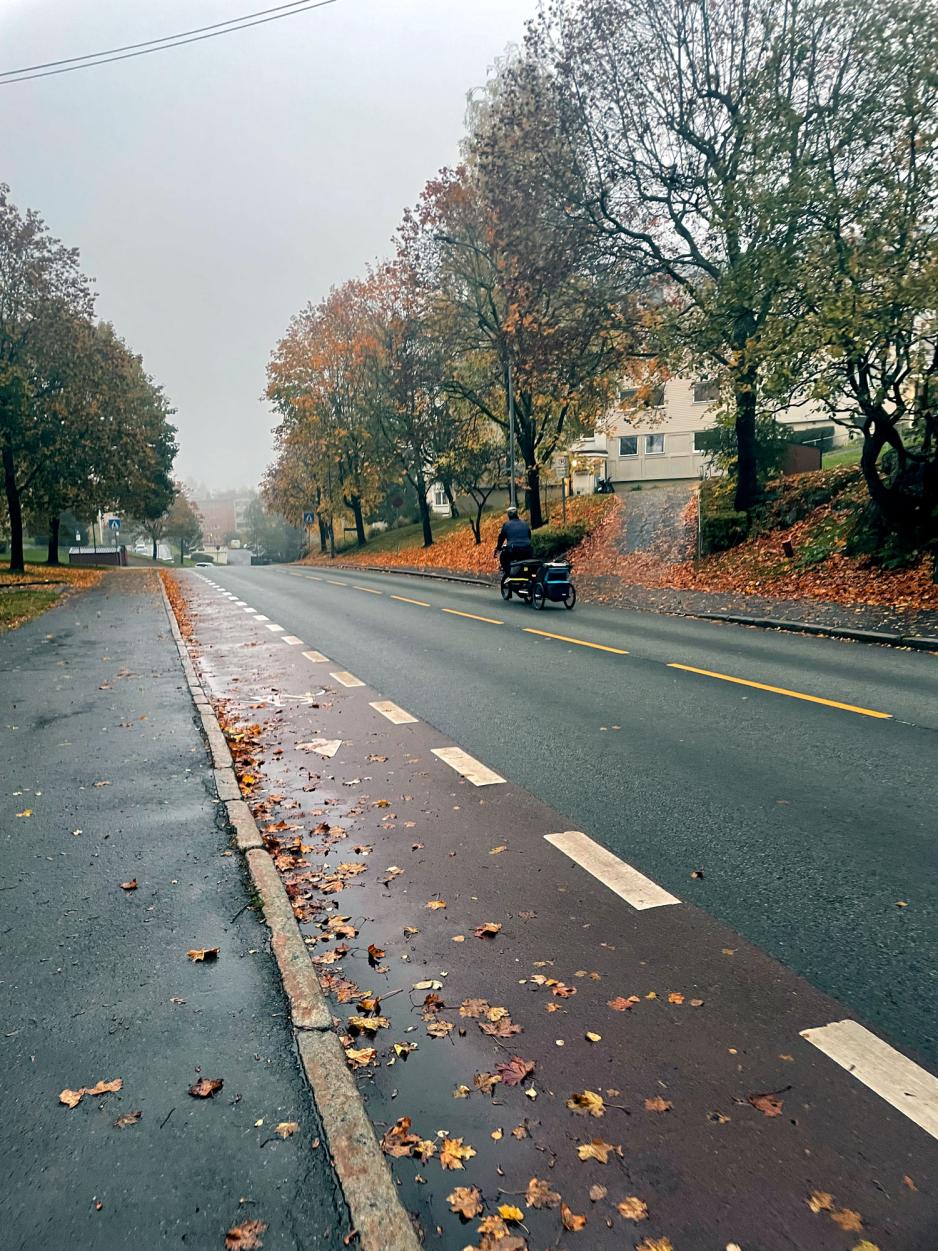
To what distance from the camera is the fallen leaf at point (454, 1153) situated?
2506 millimetres

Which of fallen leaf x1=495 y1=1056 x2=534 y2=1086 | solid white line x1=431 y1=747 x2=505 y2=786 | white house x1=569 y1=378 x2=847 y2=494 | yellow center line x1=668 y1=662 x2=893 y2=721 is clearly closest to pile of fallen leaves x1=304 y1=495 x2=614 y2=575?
white house x1=569 y1=378 x2=847 y2=494

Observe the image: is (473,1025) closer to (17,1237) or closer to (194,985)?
(194,985)

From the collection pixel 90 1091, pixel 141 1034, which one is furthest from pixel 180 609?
pixel 90 1091

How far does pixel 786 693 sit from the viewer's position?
8914 mm

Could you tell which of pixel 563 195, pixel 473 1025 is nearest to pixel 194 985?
pixel 473 1025

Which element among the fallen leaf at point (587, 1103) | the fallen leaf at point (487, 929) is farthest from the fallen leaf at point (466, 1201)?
the fallen leaf at point (487, 929)

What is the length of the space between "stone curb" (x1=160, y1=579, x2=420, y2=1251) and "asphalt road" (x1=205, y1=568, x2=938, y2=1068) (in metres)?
1.86

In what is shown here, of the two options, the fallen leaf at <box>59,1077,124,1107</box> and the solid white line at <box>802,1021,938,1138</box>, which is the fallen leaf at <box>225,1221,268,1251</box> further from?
the solid white line at <box>802,1021,938,1138</box>

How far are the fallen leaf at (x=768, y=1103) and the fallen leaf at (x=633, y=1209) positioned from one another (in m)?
0.56

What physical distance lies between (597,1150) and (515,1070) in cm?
45

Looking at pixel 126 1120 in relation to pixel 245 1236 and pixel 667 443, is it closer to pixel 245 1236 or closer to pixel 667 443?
pixel 245 1236

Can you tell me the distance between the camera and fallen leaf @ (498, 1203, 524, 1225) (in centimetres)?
229

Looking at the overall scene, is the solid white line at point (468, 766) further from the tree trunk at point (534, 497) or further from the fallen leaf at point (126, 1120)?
the tree trunk at point (534, 497)

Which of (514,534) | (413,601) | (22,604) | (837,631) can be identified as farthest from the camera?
(413,601)
